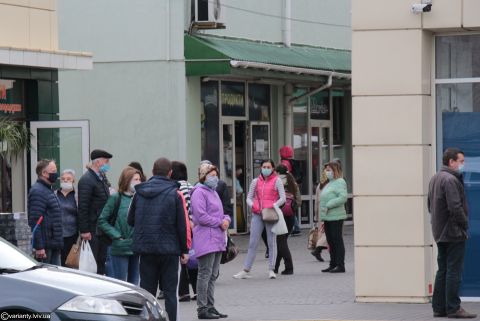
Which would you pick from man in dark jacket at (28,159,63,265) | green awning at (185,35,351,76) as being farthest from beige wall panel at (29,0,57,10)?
man in dark jacket at (28,159,63,265)

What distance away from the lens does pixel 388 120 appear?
50.0 feet

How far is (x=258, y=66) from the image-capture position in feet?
88.1

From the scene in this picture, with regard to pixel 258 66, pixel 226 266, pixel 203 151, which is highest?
pixel 258 66

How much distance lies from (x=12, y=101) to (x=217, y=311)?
7562 millimetres

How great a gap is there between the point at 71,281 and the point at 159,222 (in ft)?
8.67

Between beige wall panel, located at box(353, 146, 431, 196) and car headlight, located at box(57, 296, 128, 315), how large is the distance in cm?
577

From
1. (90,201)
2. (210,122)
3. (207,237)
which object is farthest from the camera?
(210,122)

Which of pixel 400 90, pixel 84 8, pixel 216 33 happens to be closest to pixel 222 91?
pixel 216 33

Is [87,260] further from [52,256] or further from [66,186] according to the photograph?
[66,186]

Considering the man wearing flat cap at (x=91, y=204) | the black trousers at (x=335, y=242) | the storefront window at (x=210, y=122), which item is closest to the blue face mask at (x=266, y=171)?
the black trousers at (x=335, y=242)

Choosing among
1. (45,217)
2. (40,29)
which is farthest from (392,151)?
(40,29)

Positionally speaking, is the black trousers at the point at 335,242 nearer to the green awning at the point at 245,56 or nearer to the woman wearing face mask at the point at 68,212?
the woman wearing face mask at the point at 68,212

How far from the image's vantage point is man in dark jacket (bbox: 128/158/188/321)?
1276 cm

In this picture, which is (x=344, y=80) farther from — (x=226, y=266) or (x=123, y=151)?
(x=226, y=266)
